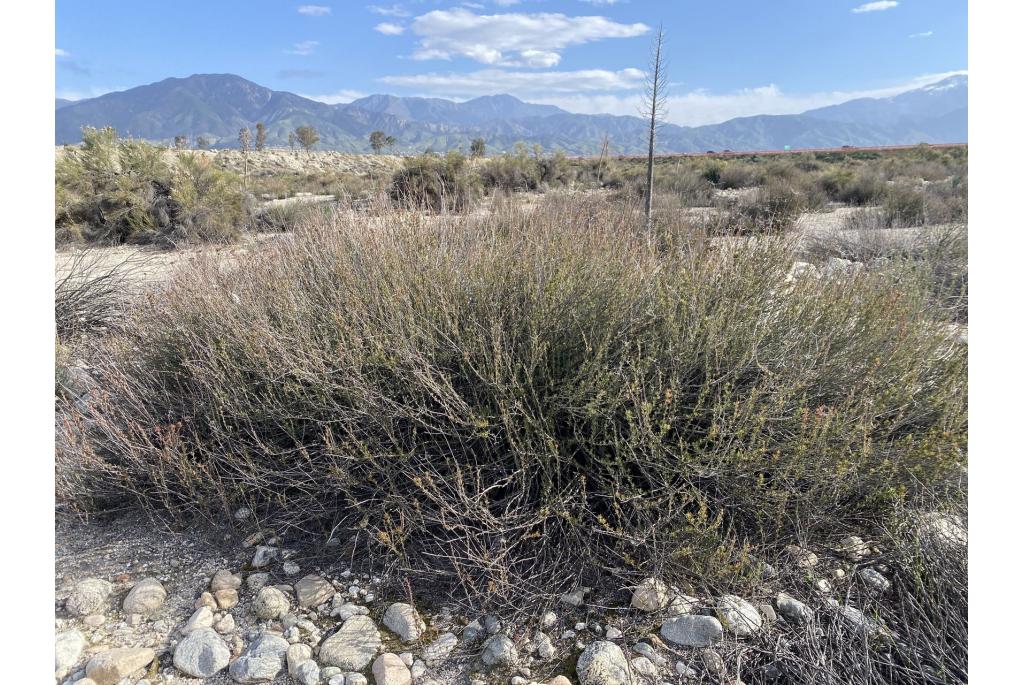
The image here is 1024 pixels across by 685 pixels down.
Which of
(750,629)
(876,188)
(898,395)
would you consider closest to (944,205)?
(876,188)

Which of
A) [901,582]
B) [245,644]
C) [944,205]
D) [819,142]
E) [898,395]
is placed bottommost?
[245,644]

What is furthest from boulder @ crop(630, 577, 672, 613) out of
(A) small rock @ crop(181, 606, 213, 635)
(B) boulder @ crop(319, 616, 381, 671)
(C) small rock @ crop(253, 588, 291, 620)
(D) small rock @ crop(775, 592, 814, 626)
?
(A) small rock @ crop(181, 606, 213, 635)

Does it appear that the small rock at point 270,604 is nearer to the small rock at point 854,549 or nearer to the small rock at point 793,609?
the small rock at point 793,609

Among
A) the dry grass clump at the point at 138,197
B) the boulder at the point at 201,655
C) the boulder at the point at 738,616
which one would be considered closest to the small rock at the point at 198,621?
the boulder at the point at 201,655

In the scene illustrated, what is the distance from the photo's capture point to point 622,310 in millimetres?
2598

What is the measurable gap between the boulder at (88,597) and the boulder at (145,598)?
0.08 m

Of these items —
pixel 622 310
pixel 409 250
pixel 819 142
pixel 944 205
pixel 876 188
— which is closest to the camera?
pixel 622 310

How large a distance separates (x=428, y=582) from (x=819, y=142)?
22969cm

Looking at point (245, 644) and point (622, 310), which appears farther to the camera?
point (622, 310)

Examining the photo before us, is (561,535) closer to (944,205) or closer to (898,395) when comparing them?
(898,395)

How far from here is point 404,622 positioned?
206 cm

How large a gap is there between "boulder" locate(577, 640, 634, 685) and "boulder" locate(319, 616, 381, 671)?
2.23 feet

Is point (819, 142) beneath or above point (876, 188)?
above

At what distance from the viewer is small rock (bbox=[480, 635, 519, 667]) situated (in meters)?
1.91
